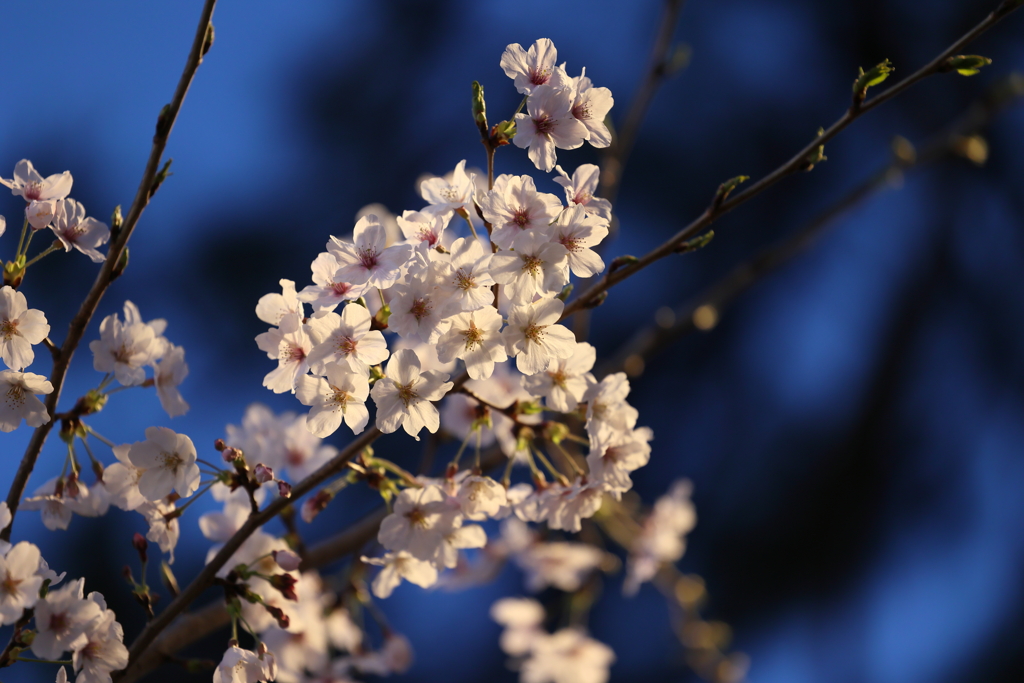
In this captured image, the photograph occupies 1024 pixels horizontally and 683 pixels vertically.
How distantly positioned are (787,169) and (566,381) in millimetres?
307

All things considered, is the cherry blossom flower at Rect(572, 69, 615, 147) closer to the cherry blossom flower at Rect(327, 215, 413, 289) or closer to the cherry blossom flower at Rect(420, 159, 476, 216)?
the cherry blossom flower at Rect(420, 159, 476, 216)

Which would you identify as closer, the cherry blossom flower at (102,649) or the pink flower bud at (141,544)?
the cherry blossom flower at (102,649)

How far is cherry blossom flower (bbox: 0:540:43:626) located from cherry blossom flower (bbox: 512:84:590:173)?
22.6 inches

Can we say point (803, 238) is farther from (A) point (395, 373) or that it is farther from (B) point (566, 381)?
(A) point (395, 373)

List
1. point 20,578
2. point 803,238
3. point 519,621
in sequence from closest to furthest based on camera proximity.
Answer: point 20,578
point 803,238
point 519,621

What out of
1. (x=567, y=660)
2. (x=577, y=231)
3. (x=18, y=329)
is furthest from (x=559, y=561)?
(x=18, y=329)

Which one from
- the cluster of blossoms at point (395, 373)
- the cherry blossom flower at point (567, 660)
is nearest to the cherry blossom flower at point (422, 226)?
the cluster of blossoms at point (395, 373)

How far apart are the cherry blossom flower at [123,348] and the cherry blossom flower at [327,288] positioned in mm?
240

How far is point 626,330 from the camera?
390cm

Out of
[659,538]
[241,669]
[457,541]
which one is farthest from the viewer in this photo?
[659,538]

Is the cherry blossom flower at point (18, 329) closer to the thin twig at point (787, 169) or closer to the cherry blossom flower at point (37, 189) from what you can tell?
the cherry blossom flower at point (37, 189)

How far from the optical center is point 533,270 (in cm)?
66

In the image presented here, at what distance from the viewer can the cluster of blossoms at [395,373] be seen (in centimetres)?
67

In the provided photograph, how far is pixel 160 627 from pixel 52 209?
16.8 inches
